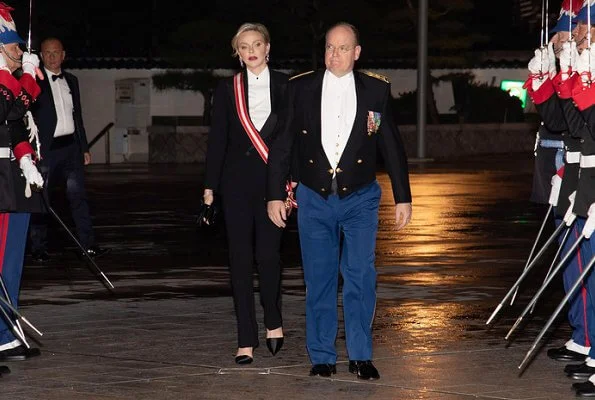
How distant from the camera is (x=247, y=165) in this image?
9.12 m

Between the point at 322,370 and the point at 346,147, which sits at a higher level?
the point at 346,147

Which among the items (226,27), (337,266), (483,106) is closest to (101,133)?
(226,27)

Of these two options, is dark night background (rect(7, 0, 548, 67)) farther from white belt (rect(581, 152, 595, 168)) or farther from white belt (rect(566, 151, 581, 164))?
white belt (rect(581, 152, 595, 168))

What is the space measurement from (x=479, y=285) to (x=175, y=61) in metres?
23.4

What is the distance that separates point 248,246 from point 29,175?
1.37 m

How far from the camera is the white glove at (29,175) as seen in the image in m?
9.19

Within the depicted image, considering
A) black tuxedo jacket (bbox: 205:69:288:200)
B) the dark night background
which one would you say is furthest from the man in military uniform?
the dark night background

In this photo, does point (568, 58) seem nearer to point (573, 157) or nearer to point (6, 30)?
point (573, 157)

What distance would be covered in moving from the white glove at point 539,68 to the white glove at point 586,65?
84 centimetres

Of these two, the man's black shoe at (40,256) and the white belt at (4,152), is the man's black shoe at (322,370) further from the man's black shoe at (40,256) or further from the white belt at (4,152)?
the man's black shoe at (40,256)

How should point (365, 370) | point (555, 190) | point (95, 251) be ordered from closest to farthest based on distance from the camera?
1. point (365, 370)
2. point (555, 190)
3. point (95, 251)

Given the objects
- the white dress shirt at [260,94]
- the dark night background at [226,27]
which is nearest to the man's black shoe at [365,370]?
the white dress shirt at [260,94]

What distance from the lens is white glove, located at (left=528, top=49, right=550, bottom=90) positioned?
8945mm

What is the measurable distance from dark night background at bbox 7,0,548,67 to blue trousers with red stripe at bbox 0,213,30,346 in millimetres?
24706
